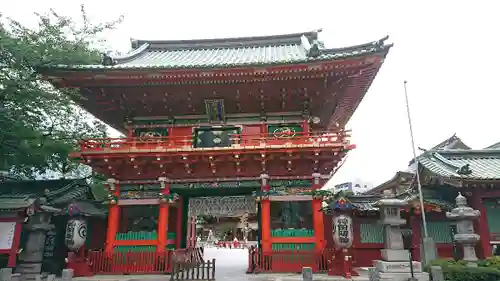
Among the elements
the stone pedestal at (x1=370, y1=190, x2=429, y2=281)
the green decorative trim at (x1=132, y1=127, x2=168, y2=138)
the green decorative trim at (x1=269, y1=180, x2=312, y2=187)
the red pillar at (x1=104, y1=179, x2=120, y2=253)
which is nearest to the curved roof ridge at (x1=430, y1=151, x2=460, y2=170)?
the stone pedestal at (x1=370, y1=190, x2=429, y2=281)

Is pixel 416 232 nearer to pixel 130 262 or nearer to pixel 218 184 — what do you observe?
pixel 218 184

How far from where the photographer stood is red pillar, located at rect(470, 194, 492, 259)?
13328 millimetres

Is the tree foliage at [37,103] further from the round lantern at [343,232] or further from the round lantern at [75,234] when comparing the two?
the round lantern at [343,232]

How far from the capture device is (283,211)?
44.7 feet

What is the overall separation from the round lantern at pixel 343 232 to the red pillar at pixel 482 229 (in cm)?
660

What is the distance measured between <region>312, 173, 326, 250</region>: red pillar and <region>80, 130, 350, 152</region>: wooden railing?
64.8 inches

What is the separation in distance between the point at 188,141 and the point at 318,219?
6435 millimetres

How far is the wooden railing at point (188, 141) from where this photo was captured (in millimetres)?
12812

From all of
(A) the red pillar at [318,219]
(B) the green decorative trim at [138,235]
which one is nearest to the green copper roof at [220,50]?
(A) the red pillar at [318,219]

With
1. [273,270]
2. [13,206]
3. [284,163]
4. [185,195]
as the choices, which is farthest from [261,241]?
[13,206]

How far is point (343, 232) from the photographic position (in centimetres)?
1159

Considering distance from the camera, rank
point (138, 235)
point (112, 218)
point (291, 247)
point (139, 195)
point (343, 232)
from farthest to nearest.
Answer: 1. point (139, 195)
2. point (112, 218)
3. point (138, 235)
4. point (291, 247)
5. point (343, 232)

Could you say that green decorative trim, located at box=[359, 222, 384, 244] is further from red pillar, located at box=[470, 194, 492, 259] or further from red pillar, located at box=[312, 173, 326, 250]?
red pillar, located at box=[470, 194, 492, 259]

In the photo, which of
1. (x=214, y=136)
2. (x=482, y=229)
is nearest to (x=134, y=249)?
(x=214, y=136)
